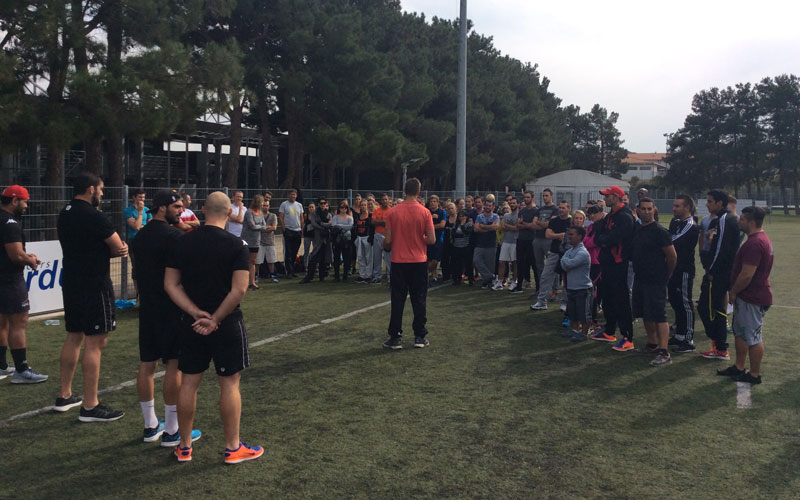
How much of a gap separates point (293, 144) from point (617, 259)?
69.9 ft

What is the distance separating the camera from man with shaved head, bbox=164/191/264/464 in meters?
4.15

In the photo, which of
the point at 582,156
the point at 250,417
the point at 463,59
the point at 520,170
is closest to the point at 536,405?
the point at 250,417

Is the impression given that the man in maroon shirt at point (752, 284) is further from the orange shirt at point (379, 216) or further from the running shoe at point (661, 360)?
the orange shirt at point (379, 216)

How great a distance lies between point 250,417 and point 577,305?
4.60 metres

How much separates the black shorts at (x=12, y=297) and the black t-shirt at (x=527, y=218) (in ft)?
26.3

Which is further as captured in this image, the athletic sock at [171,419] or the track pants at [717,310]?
the track pants at [717,310]

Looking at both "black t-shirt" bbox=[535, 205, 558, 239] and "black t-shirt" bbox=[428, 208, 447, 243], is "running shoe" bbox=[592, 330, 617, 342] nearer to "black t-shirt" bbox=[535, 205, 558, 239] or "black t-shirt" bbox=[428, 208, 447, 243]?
"black t-shirt" bbox=[535, 205, 558, 239]

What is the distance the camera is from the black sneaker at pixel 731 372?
6.64 metres

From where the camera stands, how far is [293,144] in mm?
27516

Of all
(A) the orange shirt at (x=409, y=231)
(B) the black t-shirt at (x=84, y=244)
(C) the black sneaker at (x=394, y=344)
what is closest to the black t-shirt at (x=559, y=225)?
(A) the orange shirt at (x=409, y=231)

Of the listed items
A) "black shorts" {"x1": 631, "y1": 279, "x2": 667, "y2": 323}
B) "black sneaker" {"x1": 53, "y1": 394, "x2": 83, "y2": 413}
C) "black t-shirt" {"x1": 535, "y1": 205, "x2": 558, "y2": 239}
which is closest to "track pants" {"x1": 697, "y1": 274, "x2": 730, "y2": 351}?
"black shorts" {"x1": 631, "y1": 279, "x2": 667, "y2": 323}

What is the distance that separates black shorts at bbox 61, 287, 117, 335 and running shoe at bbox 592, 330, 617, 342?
5.75 metres


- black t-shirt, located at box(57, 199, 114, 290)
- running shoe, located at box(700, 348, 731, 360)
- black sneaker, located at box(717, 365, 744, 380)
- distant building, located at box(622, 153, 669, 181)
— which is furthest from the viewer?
distant building, located at box(622, 153, 669, 181)

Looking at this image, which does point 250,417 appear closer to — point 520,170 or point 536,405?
point 536,405
